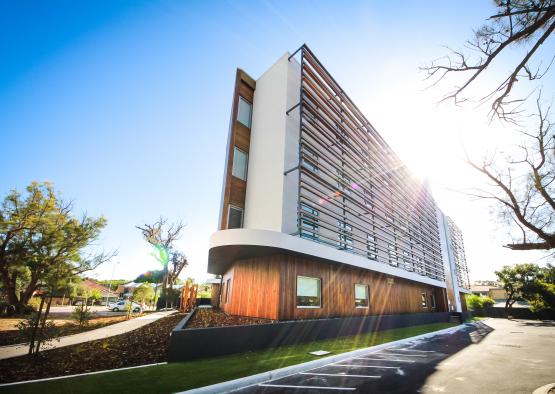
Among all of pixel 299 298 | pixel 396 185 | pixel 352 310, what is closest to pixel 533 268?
pixel 396 185

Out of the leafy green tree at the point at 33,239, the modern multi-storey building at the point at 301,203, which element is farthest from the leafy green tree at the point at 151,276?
the modern multi-storey building at the point at 301,203

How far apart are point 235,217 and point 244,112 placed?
275 inches

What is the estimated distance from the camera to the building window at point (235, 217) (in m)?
14.0

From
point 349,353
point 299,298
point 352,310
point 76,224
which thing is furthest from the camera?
point 76,224

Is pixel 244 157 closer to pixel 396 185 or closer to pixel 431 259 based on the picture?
pixel 396 185

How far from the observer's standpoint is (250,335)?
8.37 m

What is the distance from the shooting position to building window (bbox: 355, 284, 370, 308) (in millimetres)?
14197

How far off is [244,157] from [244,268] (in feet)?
21.9

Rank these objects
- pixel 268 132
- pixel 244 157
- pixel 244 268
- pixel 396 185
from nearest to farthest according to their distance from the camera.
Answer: pixel 244 268 → pixel 268 132 → pixel 244 157 → pixel 396 185

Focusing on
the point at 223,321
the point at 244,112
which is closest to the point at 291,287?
the point at 223,321

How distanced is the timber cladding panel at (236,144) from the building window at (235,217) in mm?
179

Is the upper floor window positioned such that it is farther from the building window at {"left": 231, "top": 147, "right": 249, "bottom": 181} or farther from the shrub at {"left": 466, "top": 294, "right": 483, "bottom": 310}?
the building window at {"left": 231, "top": 147, "right": 249, "bottom": 181}

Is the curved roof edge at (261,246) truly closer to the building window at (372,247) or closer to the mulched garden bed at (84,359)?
the building window at (372,247)

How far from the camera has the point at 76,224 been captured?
25.8 m
